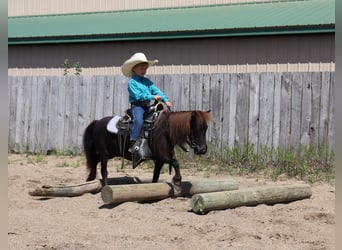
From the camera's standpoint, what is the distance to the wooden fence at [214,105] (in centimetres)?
1127

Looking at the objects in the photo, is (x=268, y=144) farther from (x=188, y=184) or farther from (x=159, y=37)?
(x=159, y=37)

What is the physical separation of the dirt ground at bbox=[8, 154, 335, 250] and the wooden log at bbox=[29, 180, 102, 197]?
8 cm

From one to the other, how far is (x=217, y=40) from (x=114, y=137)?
307 inches

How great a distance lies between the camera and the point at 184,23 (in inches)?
672

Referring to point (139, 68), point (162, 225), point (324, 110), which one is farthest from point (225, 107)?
point (162, 225)

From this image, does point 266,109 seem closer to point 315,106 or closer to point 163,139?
point 315,106

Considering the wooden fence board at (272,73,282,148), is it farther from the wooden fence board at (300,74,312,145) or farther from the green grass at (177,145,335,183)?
the wooden fence board at (300,74,312,145)

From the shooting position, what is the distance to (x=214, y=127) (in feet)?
40.3

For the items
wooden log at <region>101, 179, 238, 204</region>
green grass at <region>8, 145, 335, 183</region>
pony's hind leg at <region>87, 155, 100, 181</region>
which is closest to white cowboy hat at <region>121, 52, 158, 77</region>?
pony's hind leg at <region>87, 155, 100, 181</region>

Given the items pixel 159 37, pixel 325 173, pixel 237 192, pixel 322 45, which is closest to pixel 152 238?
pixel 237 192

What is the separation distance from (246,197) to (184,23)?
34.9ft

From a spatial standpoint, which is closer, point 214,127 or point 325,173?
point 325,173

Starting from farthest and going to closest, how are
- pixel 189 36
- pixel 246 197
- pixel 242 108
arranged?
pixel 189 36, pixel 242 108, pixel 246 197

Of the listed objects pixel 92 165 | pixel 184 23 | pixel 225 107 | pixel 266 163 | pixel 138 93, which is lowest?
pixel 266 163
